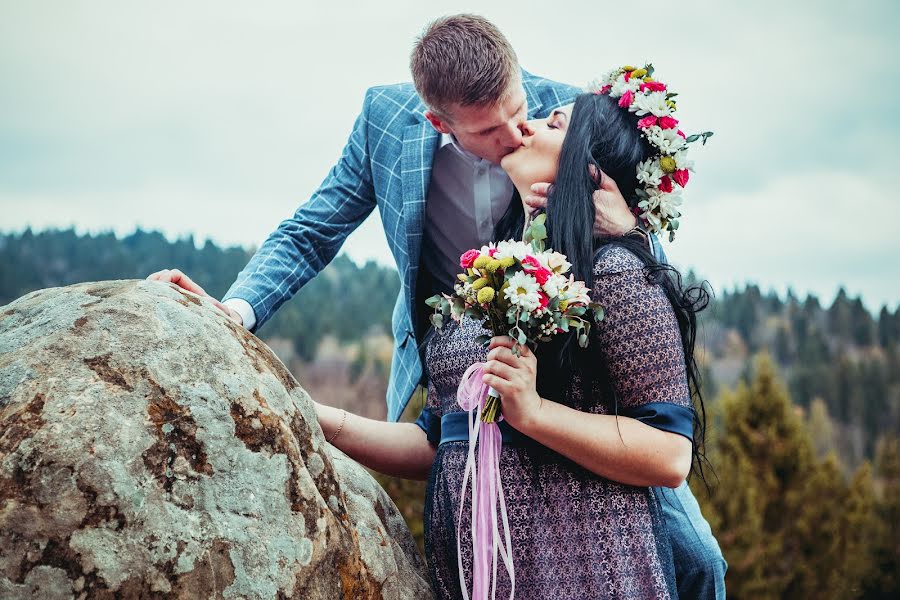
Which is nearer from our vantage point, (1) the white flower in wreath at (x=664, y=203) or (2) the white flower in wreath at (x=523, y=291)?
(2) the white flower in wreath at (x=523, y=291)

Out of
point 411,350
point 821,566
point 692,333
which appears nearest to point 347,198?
point 411,350

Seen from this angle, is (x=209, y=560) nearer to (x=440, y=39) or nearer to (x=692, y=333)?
(x=692, y=333)

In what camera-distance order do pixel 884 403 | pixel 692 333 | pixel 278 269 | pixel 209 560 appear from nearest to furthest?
1. pixel 209 560
2. pixel 692 333
3. pixel 278 269
4. pixel 884 403

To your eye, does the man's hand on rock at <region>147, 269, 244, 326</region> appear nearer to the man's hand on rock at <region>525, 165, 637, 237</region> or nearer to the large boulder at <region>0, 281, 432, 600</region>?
the large boulder at <region>0, 281, 432, 600</region>

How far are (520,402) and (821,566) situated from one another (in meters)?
26.0

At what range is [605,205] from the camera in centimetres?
339

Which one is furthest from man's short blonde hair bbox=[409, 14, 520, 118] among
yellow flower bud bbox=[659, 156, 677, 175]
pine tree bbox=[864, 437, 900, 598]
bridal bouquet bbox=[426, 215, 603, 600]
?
pine tree bbox=[864, 437, 900, 598]

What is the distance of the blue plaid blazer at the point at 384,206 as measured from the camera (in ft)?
13.6

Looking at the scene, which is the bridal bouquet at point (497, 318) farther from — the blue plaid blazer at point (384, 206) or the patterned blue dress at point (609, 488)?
the blue plaid blazer at point (384, 206)

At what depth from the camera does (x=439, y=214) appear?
429 centimetres

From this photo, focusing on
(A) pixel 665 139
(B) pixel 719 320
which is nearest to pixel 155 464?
(A) pixel 665 139

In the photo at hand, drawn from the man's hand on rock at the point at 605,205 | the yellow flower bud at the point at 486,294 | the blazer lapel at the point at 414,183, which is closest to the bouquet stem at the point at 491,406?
the yellow flower bud at the point at 486,294

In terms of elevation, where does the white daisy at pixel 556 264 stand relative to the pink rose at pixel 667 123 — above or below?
below

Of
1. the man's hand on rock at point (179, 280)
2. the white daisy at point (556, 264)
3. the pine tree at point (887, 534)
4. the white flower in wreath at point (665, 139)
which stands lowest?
the pine tree at point (887, 534)
